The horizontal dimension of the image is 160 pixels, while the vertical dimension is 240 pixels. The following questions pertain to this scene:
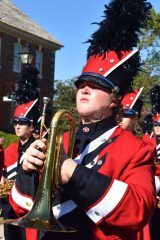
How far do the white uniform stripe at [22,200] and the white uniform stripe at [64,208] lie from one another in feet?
0.49

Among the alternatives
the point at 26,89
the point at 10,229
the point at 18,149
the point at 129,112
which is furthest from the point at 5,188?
the point at 129,112

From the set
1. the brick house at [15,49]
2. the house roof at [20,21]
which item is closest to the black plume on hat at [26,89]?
the brick house at [15,49]

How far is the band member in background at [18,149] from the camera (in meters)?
6.49

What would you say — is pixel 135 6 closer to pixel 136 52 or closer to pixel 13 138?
pixel 136 52

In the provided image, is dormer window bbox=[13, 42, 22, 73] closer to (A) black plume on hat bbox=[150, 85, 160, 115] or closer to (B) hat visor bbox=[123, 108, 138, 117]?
(A) black plume on hat bbox=[150, 85, 160, 115]

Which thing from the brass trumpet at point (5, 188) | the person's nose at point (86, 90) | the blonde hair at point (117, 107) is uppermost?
the person's nose at point (86, 90)

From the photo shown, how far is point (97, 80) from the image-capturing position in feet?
9.63

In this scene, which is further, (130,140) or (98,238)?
(130,140)

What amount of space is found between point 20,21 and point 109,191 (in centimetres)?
2955

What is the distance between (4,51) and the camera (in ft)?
95.6

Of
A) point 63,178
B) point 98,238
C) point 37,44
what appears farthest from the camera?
point 37,44

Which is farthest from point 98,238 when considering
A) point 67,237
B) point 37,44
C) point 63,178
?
point 37,44

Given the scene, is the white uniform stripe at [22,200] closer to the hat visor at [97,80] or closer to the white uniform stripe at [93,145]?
the white uniform stripe at [93,145]

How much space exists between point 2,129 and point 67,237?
25713mm
